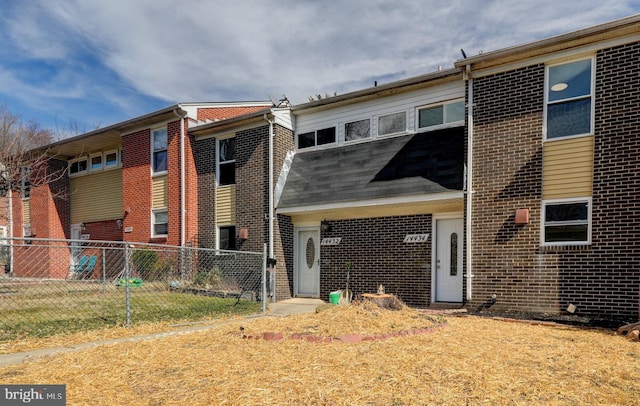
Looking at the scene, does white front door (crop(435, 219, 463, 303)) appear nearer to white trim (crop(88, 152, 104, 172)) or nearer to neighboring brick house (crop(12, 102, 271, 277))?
neighboring brick house (crop(12, 102, 271, 277))

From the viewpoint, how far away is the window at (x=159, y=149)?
48.0ft

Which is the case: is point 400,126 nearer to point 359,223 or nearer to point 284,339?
point 359,223

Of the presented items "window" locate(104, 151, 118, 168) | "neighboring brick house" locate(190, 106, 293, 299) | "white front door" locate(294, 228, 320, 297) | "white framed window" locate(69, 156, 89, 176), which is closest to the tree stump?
"white front door" locate(294, 228, 320, 297)

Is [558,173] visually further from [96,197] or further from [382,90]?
[96,197]

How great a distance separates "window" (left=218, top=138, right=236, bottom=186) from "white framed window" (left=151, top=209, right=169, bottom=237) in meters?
2.55

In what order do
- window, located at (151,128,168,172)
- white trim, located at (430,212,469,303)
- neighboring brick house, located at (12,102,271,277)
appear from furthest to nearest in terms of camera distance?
window, located at (151,128,168,172)
neighboring brick house, located at (12,102,271,277)
white trim, located at (430,212,469,303)

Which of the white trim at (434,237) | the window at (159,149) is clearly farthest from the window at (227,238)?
the white trim at (434,237)

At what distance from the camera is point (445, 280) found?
33.6 ft

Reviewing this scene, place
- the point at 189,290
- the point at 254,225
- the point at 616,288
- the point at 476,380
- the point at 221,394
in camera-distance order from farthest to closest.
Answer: the point at 254,225 → the point at 189,290 → the point at 616,288 → the point at 476,380 → the point at 221,394

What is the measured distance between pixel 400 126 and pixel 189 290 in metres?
7.52

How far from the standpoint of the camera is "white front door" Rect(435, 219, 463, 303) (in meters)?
10.1

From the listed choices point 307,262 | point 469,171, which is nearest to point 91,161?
point 307,262

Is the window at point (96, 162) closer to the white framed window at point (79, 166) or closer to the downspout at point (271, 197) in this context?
the white framed window at point (79, 166)

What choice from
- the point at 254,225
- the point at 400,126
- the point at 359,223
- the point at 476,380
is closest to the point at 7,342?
the point at 476,380
